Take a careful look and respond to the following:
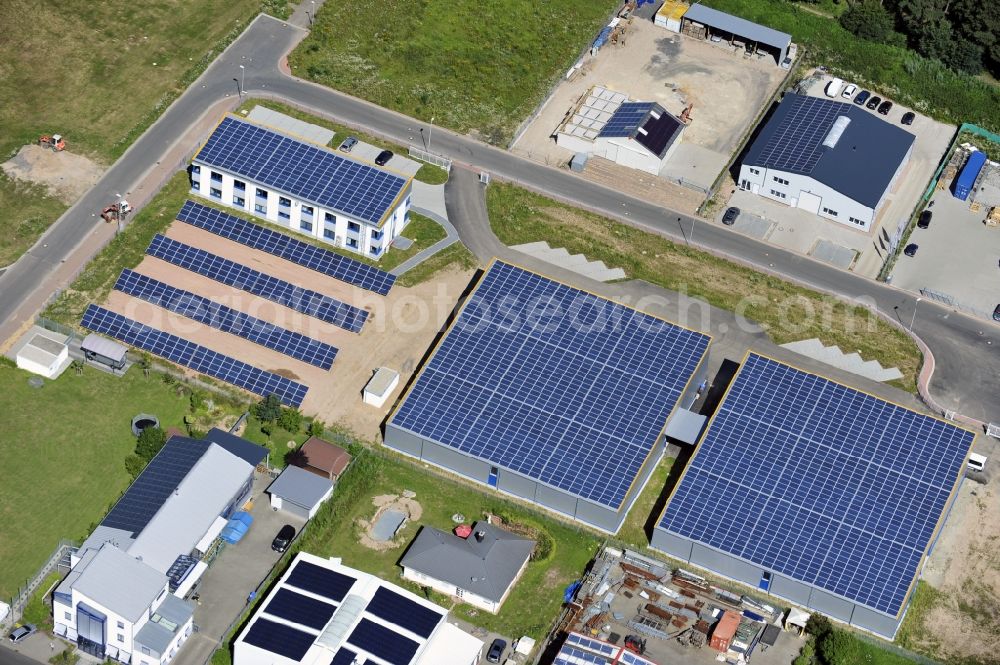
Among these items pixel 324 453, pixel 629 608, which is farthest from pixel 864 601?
pixel 324 453

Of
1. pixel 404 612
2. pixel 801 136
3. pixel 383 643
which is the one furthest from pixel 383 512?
pixel 801 136

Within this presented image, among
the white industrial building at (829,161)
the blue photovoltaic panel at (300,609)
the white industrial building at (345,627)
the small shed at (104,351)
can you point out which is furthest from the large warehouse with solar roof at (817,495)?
the small shed at (104,351)

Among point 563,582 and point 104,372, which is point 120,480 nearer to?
point 104,372

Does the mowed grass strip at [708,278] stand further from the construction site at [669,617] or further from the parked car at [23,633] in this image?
the parked car at [23,633]

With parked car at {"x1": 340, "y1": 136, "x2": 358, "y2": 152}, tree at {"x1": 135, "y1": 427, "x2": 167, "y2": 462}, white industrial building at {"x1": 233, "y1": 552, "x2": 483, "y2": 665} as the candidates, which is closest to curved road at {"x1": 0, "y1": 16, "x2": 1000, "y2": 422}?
parked car at {"x1": 340, "y1": 136, "x2": 358, "y2": 152}

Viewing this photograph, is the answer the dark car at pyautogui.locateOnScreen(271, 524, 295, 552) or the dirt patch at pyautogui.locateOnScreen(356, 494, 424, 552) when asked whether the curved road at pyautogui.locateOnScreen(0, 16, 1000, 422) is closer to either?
the dirt patch at pyautogui.locateOnScreen(356, 494, 424, 552)
